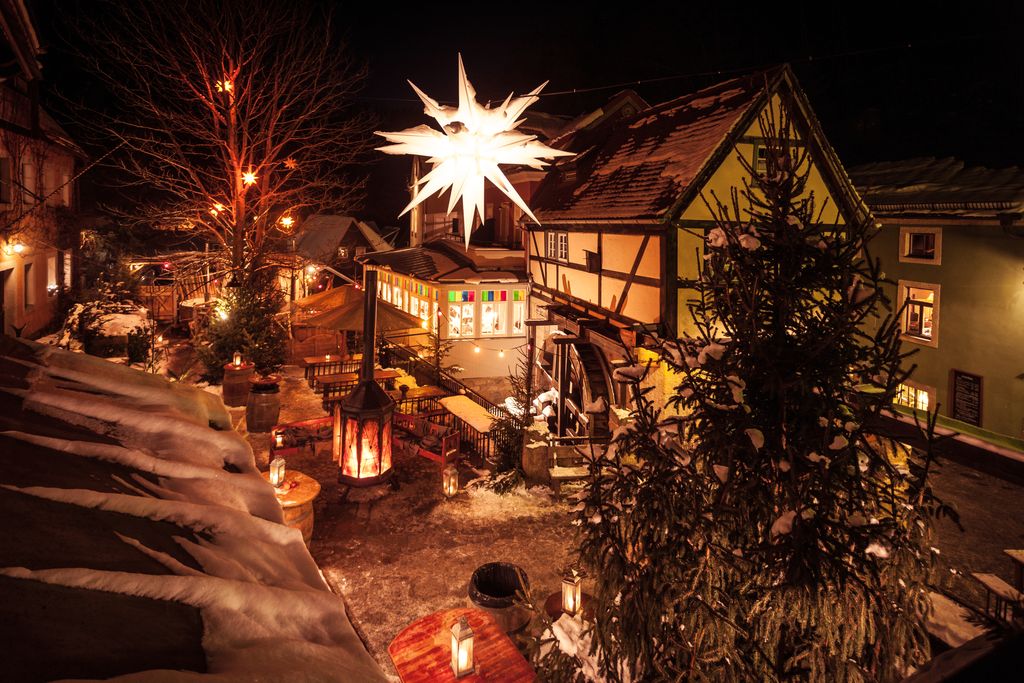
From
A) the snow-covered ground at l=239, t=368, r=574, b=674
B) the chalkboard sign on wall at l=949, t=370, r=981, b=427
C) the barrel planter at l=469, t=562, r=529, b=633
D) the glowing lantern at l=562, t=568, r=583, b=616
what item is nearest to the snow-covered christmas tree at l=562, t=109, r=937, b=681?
the glowing lantern at l=562, t=568, r=583, b=616

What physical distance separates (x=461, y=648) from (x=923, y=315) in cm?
1709

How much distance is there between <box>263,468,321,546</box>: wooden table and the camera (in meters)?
8.73

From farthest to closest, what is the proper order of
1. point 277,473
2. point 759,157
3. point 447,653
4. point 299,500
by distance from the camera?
point 759,157, point 277,473, point 299,500, point 447,653

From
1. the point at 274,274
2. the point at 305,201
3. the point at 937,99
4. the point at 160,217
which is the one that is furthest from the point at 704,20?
the point at 160,217

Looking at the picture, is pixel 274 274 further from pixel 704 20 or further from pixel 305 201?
pixel 704 20

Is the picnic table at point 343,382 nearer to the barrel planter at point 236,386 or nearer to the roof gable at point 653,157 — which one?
the barrel planter at point 236,386

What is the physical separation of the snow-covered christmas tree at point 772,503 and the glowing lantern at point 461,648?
219 centimetres

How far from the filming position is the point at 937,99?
21.7 metres

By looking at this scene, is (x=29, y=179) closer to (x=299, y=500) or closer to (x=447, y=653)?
(x=299, y=500)

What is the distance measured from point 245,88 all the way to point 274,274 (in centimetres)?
636

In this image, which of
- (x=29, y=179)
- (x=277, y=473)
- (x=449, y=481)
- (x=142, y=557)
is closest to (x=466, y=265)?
(x=449, y=481)

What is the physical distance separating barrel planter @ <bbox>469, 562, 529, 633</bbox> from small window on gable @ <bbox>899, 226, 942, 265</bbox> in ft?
51.1

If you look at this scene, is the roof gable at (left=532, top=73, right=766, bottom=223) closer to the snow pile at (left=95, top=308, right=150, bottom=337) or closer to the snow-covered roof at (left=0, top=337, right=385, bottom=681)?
the snow-covered roof at (left=0, top=337, right=385, bottom=681)

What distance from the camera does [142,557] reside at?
1208 millimetres
